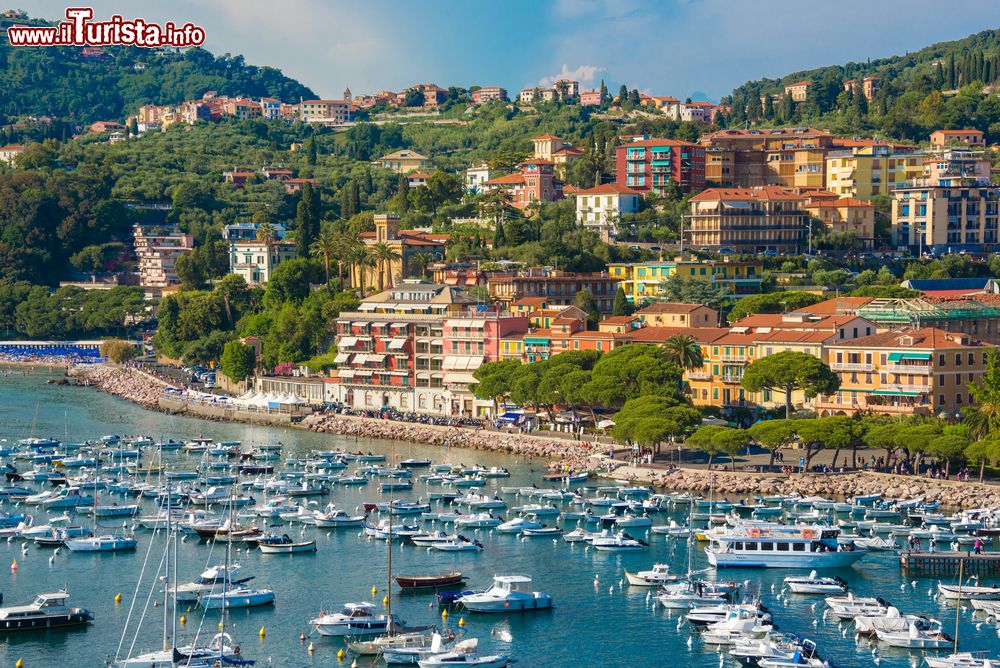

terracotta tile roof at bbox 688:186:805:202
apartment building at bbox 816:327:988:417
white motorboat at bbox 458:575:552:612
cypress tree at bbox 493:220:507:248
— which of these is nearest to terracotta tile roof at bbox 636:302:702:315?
apartment building at bbox 816:327:988:417

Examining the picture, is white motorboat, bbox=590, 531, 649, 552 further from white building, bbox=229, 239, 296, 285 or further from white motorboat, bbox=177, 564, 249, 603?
white building, bbox=229, 239, 296, 285

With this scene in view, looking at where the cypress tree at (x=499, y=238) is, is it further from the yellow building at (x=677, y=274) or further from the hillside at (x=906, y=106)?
the hillside at (x=906, y=106)

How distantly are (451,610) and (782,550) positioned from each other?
1051 cm

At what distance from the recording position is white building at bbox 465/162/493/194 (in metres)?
122

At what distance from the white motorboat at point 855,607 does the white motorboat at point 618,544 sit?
8.70 m

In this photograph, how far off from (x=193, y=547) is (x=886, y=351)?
28910 millimetres

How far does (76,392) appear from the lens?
94.9 m

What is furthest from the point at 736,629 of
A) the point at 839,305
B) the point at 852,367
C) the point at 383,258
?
the point at 383,258

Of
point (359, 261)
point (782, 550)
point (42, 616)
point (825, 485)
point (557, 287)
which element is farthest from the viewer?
point (359, 261)

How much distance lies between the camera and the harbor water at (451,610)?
122ft

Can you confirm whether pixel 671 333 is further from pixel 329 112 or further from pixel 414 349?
pixel 329 112

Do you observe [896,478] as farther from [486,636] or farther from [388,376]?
[388,376]

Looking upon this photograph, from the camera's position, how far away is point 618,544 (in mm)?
48062

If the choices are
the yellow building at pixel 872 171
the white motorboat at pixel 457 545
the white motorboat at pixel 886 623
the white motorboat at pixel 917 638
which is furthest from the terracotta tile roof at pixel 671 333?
the white motorboat at pixel 917 638
